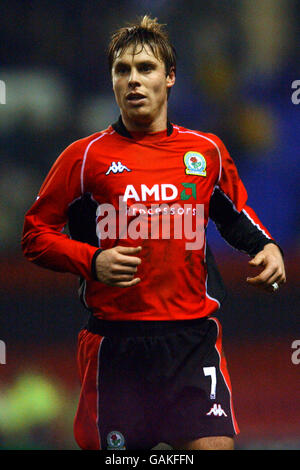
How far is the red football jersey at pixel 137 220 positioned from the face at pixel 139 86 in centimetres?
6

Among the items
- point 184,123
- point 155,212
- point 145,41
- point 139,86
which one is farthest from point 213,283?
point 184,123

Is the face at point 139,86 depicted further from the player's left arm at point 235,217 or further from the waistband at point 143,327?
the waistband at point 143,327

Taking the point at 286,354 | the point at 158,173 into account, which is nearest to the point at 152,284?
the point at 158,173

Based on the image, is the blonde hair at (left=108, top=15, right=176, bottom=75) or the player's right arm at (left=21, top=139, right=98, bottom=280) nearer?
→ the player's right arm at (left=21, top=139, right=98, bottom=280)

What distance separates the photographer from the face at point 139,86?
89.2 inches

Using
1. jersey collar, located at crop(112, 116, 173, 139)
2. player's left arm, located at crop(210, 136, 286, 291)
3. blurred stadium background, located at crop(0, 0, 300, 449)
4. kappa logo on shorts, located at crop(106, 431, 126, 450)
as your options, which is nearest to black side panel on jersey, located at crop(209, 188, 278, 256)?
player's left arm, located at crop(210, 136, 286, 291)

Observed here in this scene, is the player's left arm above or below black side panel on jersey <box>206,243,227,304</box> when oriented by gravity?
above

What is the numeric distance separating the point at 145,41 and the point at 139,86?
6.6 inches

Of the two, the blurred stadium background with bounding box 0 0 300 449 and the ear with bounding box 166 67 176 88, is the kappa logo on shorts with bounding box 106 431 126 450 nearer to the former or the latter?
the ear with bounding box 166 67 176 88

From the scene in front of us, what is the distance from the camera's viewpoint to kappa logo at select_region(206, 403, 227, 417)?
215cm

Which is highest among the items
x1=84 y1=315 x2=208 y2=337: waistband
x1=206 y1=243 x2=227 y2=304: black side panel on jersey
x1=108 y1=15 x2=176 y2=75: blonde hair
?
x1=108 y1=15 x2=176 y2=75: blonde hair

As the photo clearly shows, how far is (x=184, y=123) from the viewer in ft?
13.3

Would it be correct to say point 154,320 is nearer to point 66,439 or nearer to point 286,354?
point 66,439

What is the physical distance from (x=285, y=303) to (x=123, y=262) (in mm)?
2135
